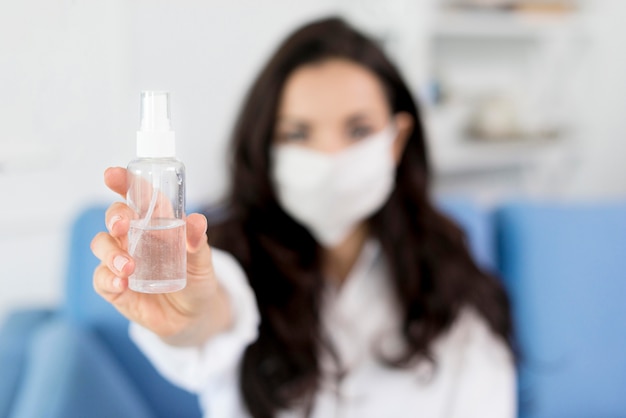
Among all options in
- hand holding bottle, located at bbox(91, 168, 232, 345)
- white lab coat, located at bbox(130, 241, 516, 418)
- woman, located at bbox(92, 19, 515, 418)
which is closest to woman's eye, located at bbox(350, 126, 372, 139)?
woman, located at bbox(92, 19, 515, 418)

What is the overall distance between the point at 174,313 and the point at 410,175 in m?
0.58

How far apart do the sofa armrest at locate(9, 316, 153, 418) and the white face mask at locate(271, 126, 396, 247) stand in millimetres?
322

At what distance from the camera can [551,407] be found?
1098mm

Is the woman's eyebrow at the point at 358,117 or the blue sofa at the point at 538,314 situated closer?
the woman's eyebrow at the point at 358,117

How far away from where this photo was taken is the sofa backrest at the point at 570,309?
1103mm

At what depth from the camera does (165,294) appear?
18.8 inches

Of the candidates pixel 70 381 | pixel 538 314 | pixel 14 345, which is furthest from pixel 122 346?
pixel 538 314

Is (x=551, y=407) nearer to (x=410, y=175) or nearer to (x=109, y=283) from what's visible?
(x=410, y=175)

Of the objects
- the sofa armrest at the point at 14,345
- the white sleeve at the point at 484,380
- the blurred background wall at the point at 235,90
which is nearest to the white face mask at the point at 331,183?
the blurred background wall at the point at 235,90

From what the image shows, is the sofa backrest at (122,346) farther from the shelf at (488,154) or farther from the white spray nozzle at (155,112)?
the shelf at (488,154)

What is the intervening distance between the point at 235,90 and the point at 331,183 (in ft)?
2.09

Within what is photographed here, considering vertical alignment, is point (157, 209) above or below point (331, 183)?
above

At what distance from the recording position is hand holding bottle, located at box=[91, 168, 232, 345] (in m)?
0.37

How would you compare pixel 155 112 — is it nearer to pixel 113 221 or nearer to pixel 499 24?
pixel 113 221
